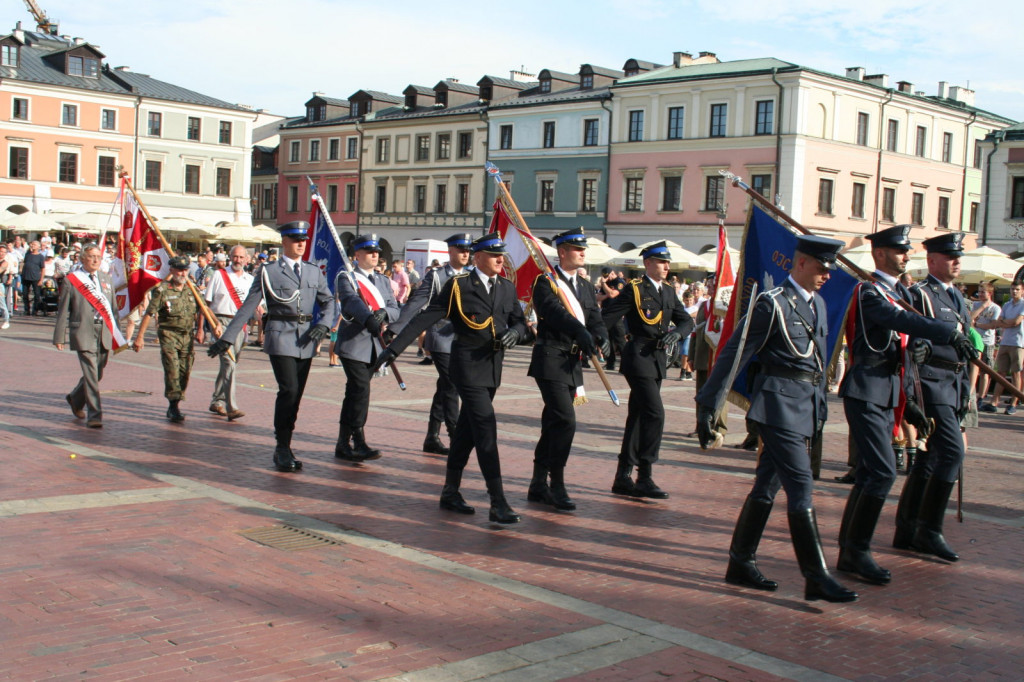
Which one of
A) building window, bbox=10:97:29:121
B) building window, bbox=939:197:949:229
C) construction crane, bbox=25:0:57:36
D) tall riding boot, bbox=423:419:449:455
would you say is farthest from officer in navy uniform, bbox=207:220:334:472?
construction crane, bbox=25:0:57:36

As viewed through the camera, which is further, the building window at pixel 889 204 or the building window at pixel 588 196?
the building window at pixel 588 196

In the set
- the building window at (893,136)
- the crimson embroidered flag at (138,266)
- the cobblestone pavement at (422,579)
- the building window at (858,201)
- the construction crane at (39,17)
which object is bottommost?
the cobblestone pavement at (422,579)

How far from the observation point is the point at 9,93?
5778cm

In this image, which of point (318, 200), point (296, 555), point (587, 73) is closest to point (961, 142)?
point (587, 73)

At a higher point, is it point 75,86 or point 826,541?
point 75,86

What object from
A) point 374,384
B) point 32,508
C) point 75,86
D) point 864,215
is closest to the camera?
point 32,508

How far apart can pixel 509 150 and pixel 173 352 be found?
158 ft

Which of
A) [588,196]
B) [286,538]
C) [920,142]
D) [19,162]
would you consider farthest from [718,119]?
[286,538]

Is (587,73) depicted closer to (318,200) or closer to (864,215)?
(864,215)

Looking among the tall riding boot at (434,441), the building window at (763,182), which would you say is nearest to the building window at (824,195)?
the building window at (763,182)

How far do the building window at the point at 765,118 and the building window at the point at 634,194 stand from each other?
22.2 ft

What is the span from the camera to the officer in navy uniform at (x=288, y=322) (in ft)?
29.9

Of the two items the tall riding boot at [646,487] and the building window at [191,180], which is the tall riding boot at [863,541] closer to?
the tall riding boot at [646,487]

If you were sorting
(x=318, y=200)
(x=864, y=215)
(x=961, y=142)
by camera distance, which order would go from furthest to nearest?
(x=961, y=142) < (x=864, y=215) < (x=318, y=200)
